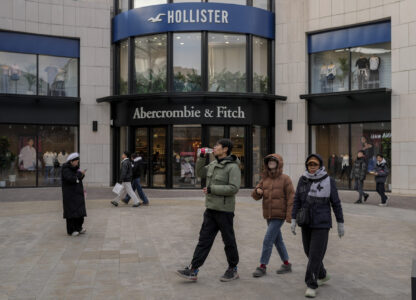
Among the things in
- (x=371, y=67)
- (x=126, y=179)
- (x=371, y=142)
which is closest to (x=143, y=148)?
(x=126, y=179)

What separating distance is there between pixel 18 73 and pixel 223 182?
56.5 ft

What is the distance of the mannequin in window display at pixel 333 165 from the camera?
67.0 ft

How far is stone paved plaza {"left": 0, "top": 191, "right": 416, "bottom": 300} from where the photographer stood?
5.78m

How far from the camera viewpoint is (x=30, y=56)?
20.9 metres

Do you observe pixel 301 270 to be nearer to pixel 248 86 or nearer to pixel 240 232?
pixel 240 232

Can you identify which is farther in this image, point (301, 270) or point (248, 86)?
point (248, 86)

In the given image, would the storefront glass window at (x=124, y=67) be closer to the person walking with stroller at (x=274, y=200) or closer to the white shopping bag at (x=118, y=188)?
the white shopping bag at (x=118, y=188)

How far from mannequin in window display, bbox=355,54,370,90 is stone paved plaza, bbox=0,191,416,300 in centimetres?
841

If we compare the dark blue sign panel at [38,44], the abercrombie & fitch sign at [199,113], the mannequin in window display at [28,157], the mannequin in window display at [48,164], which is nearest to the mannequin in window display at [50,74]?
the dark blue sign panel at [38,44]

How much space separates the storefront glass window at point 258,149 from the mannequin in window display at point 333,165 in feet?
9.47

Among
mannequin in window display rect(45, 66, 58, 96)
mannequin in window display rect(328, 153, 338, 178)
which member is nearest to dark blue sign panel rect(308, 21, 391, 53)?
mannequin in window display rect(328, 153, 338, 178)

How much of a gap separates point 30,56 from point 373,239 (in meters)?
17.1

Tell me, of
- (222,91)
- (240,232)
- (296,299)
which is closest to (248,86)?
(222,91)

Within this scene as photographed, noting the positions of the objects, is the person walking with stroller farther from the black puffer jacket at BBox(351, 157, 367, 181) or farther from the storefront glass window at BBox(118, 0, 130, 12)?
the storefront glass window at BBox(118, 0, 130, 12)
